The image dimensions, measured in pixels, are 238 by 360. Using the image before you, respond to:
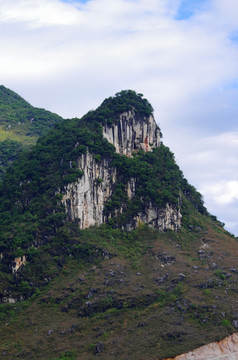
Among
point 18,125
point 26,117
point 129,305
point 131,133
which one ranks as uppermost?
point 26,117

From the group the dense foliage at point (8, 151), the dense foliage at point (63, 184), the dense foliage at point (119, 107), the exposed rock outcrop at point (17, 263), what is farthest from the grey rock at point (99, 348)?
the dense foliage at point (8, 151)

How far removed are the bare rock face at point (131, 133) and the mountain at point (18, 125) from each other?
→ 76.1 ft

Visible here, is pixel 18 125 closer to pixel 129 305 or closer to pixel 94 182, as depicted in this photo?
pixel 94 182

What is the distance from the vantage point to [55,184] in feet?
247

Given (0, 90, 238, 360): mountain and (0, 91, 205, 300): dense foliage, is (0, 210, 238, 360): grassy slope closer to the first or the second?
(0, 90, 238, 360): mountain

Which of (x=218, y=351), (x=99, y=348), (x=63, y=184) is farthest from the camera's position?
(x=63, y=184)

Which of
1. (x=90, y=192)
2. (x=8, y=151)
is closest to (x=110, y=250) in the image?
(x=90, y=192)

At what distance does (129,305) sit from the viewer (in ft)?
211

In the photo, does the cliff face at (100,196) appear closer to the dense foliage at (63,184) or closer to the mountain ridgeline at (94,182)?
the mountain ridgeline at (94,182)

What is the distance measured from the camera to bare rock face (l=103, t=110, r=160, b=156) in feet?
275

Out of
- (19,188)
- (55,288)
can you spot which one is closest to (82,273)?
(55,288)

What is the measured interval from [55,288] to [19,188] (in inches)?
592

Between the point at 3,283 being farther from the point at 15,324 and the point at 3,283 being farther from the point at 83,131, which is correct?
the point at 83,131

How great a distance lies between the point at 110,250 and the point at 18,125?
191 ft
